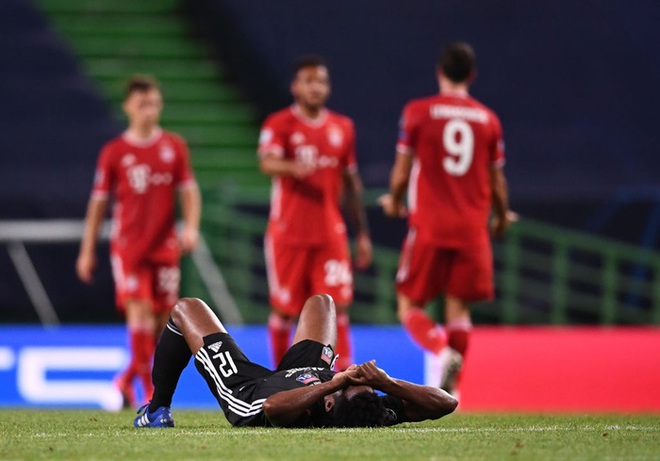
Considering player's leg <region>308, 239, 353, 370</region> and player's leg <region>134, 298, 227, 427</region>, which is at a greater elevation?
player's leg <region>134, 298, 227, 427</region>

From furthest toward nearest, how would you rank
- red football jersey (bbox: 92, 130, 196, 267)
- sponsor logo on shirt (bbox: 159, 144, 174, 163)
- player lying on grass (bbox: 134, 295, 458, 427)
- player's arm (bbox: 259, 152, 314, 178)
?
1. sponsor logo on shirt (bbox: 159, 144, 174, 163)
2. red football jersey (bbox: 92, 130, 196, 267)
3. player's arm (bbox: 259, 152, 314, 178)
4. player lying on grass (bbox: 134, 295, 458, 427)

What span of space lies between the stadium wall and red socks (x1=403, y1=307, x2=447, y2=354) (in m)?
2.11

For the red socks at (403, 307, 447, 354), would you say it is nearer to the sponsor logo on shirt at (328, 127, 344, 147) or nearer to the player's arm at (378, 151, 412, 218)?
the player's arm at (378, 151, 412, 218)

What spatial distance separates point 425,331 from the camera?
7.84 meters

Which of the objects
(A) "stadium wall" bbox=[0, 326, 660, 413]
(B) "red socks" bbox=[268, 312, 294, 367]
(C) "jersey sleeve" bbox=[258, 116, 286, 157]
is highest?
(C) "jersey sleeve" bbox=[258, 116, 286, 157]

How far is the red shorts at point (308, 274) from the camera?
860 cm

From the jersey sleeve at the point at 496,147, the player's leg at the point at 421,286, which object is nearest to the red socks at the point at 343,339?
the player's leg at the point at 421,286

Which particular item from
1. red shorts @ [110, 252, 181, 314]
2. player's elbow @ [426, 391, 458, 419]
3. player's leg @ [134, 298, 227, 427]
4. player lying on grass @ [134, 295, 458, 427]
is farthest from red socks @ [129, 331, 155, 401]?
player's elbow @ [426, 391, 458, 419]

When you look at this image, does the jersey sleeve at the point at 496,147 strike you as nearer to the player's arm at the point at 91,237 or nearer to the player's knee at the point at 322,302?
the player's knee at the point at 322,302

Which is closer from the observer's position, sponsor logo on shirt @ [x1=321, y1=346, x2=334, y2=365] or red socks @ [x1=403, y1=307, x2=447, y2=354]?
sponsor logo on shirt @ [x1=321, y1=346, x2=334, y2=365]

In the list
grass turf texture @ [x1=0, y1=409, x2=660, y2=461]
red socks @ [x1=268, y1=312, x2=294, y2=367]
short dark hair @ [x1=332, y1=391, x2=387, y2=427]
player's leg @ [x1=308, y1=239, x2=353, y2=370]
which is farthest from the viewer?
red socks @ [x1=268, y1=312, x2=294, y2=367]

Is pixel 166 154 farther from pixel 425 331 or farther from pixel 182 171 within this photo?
pixel 425 331

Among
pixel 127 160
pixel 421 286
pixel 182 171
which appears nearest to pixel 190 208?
pixel 182 171

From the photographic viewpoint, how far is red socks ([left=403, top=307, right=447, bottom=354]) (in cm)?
781
